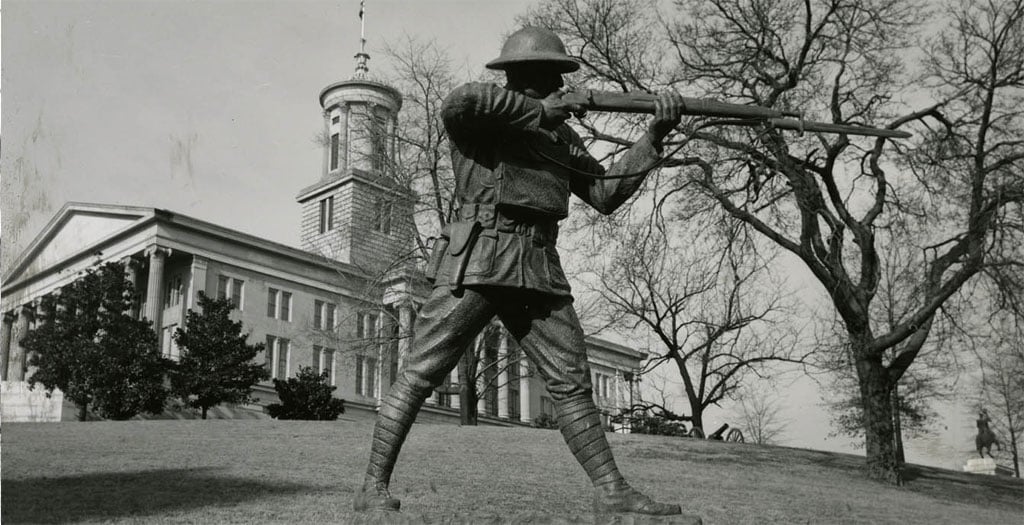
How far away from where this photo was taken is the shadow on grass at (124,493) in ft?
28.9

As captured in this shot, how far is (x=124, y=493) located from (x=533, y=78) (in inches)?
247

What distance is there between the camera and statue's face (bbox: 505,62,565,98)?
6.77 metres

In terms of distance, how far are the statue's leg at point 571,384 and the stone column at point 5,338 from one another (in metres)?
57.3

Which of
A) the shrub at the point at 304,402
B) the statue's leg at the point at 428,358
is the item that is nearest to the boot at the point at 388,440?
the statue's leg at the point at 428,358

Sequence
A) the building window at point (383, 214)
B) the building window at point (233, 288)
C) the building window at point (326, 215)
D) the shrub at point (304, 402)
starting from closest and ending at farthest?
the shrub at point (304, 402) → the building window at point (383, 214) → the building window at point (233, 288) → the building window at point (326, 215)

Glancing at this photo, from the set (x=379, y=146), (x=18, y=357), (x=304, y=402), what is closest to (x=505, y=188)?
(x=304, y=402)

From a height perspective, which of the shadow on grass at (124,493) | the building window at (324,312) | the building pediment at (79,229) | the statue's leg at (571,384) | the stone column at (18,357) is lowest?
the shadow on grass at (124,493)

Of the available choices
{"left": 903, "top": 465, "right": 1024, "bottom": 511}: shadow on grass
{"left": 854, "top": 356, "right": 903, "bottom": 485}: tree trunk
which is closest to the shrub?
{"left": 854, "top": 356, "right": 903, "bottom": 485}: tree trunk

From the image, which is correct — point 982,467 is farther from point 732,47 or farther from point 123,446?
point 123,446

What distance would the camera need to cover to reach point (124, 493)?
10.3 m

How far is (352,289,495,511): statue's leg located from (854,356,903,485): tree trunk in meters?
16.7

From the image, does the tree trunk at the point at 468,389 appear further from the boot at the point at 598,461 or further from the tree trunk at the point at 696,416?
the boot at the point at 598,461

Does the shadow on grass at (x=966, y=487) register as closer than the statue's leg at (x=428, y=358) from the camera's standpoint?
No

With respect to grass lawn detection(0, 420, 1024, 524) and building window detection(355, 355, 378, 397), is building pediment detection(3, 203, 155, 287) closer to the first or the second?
building window detection(355, 355, 378, 397)
